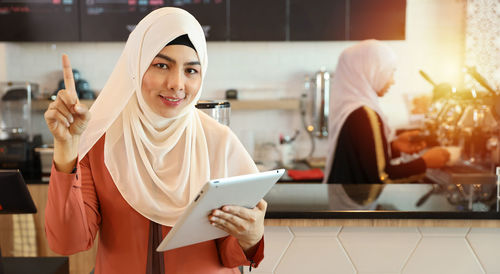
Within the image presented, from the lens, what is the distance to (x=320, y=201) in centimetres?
159

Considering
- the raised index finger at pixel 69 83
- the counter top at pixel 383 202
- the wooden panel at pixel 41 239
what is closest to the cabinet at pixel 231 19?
the wooden panel at pixel 41 239

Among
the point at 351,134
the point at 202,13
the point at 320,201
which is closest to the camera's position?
the point at 320,201

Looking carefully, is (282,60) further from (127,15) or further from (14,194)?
(14,194)

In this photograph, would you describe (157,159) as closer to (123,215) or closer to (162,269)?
(123,215)

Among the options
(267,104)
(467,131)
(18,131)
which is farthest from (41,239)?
(467,131)

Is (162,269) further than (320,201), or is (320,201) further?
(320,201)

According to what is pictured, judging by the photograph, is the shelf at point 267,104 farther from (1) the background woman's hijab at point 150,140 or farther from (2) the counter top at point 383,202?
(1) the background woman's hijab at point 150,140

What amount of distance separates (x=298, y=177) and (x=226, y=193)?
202 centimetres

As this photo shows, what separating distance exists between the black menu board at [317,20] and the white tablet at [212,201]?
2.37 metres

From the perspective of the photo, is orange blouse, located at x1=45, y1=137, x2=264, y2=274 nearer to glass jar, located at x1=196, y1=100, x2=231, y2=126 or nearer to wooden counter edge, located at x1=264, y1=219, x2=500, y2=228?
wooden counter edge, located at x1=264, y1=219, x2=500, y2=228

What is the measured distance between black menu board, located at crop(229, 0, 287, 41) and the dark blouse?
122 cm

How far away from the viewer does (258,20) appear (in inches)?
129

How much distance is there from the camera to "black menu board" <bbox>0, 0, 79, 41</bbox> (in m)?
3.24

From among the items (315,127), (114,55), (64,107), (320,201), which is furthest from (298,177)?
(64,107)
